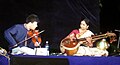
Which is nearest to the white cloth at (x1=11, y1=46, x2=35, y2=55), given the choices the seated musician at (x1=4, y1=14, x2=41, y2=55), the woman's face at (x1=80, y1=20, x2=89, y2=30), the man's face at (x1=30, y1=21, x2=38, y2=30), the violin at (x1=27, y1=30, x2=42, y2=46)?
the seated musician at (x1=4, y1=14, x2=41, y2=55)

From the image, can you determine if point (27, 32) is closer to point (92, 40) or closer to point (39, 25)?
point (39, 25)

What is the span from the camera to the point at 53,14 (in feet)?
14.5

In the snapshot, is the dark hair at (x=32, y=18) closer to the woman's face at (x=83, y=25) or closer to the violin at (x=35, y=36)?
the violin at (x=35, y=36)

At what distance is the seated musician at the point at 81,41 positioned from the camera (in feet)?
13.0

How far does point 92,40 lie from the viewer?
4.09m

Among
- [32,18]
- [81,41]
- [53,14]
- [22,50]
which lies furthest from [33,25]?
[81,41]

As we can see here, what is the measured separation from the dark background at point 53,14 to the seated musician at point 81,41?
10.5 inches

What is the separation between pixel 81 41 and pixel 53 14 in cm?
76

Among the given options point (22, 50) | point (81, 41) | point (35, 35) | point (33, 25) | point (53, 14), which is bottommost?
point (22, 50)

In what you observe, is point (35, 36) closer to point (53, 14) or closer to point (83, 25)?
point (53, 14)

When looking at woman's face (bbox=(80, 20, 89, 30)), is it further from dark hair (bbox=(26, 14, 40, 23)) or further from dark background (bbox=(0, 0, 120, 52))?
dark hair (bbox=(26, 14, 40, 23))

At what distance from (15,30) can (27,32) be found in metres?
0.18

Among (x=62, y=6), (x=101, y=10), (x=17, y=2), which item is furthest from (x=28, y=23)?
(x=101, y=10)

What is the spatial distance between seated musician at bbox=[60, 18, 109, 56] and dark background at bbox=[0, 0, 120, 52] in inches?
10.5
